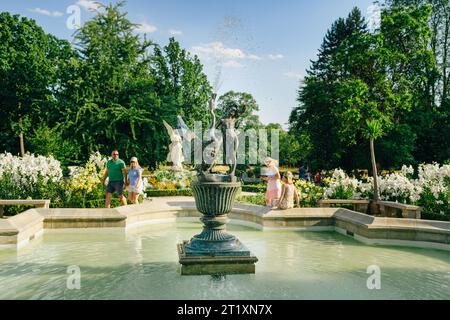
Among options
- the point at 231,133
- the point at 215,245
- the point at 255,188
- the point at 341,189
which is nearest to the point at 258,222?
the point at 215,245

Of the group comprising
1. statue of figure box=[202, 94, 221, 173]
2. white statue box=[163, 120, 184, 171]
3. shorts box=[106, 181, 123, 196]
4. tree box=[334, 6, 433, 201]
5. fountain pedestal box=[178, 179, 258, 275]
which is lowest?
fountain pedestal box=[178, 179, 258, 275]

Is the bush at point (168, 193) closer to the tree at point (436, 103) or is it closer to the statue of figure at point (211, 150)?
the statue of figure at point (211, 150)

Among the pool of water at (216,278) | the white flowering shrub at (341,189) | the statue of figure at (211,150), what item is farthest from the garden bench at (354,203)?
the statue of figure at (211,150)

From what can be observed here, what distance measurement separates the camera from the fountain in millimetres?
6312

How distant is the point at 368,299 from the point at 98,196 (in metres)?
9.26

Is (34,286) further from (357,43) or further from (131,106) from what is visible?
(357,43)

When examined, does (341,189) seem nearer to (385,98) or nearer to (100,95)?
(385,98)

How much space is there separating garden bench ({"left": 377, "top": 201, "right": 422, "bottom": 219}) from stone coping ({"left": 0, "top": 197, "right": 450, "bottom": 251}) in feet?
6.75

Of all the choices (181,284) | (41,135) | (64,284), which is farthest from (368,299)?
(41,135)

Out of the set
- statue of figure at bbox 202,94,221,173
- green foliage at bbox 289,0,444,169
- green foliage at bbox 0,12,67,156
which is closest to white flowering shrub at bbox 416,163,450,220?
green foliage at bbox 289,0,444,169

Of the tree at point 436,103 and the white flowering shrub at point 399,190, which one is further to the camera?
the tree at point 436,103

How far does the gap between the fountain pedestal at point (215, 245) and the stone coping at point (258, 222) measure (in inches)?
135

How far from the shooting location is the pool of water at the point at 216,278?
17.8 ft

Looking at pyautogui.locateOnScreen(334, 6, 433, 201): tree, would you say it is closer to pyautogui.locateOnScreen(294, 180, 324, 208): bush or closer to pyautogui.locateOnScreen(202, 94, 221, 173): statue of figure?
pyautogui.locateOnScreen(294, 180, 324, 208): bush
